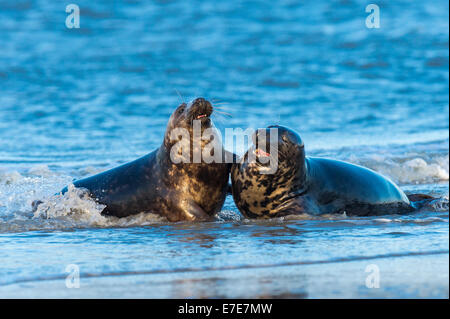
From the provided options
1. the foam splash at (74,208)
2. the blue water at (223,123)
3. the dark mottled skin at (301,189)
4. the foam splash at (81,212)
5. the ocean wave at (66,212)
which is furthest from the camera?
the foam splash at (74,208)

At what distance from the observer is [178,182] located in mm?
6938

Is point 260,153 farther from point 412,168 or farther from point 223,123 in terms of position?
point 412,168

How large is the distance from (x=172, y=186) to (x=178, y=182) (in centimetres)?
7

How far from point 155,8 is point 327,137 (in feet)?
41.4

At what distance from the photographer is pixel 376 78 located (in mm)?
19281

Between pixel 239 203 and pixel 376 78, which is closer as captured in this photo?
pixel 239 203

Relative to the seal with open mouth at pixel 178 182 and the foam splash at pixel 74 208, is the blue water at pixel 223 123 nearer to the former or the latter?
the foam splash at pixel 74 208

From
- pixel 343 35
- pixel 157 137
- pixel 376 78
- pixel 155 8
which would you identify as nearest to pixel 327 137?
pixel 157 137

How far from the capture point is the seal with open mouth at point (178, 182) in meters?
6.85

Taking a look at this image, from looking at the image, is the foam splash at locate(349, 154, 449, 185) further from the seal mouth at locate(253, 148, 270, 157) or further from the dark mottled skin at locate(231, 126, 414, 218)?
the seal mouth at locate(253, 148, 270, 157)

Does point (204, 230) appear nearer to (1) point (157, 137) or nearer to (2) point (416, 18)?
(1) point (157, 137)

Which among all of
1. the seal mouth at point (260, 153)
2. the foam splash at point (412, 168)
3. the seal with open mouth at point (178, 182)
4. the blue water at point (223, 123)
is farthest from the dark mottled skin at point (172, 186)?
the foam splash at point (412, 168)

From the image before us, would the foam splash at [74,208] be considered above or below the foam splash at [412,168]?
above

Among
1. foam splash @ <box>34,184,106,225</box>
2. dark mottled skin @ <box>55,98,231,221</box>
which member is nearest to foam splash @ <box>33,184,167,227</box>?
foam splash @ <box>34,184,106,225</box>
